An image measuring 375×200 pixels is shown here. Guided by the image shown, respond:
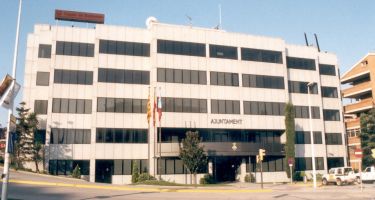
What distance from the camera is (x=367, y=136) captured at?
2239 inches

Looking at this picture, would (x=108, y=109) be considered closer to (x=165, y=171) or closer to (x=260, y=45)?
(x=165, y=171)

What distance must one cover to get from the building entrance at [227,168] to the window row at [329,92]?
19.7m

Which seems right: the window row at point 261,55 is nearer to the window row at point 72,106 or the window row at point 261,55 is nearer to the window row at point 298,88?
the window row at point 298,88

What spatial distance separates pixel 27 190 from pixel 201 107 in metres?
26.7

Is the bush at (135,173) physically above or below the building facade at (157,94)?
below

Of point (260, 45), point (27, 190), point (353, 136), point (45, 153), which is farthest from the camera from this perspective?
point (353, 136)

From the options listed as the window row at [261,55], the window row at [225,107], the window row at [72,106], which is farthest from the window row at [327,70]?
the window row at [72,106]

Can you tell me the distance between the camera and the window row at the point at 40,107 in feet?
150

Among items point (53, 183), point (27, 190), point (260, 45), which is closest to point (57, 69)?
point (53, 183)

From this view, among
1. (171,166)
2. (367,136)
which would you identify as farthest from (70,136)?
(367,136)

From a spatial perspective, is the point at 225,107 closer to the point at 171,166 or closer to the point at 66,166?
the point at 171,166

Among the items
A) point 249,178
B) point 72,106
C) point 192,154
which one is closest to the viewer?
point 192,154

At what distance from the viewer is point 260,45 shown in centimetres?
5266

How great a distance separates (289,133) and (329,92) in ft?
44.8
